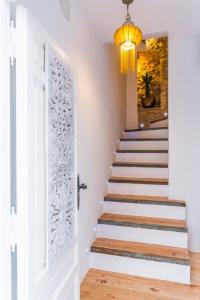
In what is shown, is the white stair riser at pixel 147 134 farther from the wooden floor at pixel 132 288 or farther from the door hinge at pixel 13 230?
the door hinge at pixel 13 230

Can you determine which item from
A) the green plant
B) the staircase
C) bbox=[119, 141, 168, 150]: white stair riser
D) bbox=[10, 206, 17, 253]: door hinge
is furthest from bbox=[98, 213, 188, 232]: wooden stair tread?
the green plant

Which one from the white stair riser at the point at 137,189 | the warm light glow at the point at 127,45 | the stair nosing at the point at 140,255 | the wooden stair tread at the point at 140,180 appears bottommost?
the stair nosing at the point at 140,255

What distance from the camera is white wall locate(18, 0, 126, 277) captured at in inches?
70.1

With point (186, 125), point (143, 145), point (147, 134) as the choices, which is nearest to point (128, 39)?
point (186, 125)

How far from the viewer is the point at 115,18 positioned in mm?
2383

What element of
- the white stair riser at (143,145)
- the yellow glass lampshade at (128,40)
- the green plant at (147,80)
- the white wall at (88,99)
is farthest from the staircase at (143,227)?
the green plant at (147,80)

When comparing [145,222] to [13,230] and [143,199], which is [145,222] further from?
[13,230]

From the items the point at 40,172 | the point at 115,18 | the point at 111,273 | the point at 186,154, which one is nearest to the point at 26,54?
the point at 40,172

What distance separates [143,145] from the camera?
4.17 metres

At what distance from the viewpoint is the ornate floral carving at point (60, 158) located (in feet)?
3.94

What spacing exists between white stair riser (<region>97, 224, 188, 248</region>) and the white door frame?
197 cm

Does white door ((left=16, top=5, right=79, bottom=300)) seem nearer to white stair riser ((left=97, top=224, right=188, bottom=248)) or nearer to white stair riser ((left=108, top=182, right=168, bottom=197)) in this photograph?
white stair riser ((left=97, top=224, right=188, bottom=248))

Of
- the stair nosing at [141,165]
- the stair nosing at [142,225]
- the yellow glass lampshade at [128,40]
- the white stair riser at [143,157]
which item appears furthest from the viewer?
the white stair riser at [143,157]

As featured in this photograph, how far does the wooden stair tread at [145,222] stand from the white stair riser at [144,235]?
0.04 metres
